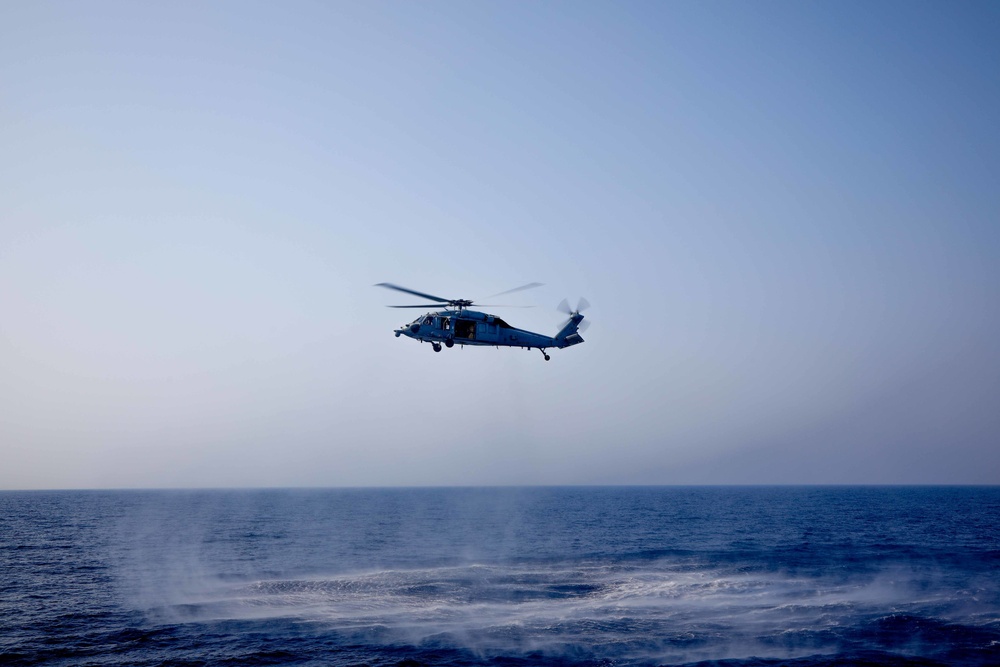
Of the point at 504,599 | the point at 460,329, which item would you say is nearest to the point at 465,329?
the point at 460,329

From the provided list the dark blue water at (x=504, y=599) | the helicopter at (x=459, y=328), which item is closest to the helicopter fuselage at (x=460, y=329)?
the helicopter at (x=459, y=328)

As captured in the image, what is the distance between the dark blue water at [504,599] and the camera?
4972cm

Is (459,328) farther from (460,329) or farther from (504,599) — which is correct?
(504,599)

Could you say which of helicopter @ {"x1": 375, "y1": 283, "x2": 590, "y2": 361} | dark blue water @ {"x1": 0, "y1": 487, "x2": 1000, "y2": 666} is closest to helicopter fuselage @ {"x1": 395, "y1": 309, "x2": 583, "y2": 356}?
helicopter @ {"x1": 375, "y1": 283, "x2": 590, "y2": 361}

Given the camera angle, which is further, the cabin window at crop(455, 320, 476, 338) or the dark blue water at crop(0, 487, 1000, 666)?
the dark blue water at crop(0, 487, 1000, 666)

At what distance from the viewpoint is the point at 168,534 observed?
123m

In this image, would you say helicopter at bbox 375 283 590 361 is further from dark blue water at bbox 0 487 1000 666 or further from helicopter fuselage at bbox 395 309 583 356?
dark blue water at bbox 0 487 1000 666

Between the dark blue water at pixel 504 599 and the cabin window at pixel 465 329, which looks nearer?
the cabin window at pixel 465 329

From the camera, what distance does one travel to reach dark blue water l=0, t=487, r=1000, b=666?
1957 inches

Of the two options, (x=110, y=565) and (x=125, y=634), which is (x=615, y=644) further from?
(x=110, y=565)

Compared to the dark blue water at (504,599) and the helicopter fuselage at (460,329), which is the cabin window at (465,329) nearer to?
the helicopter fuselage at (460,329)

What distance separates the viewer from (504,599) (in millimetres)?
64312

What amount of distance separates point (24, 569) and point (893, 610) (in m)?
98.0

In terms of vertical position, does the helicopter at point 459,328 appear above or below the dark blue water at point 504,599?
above
